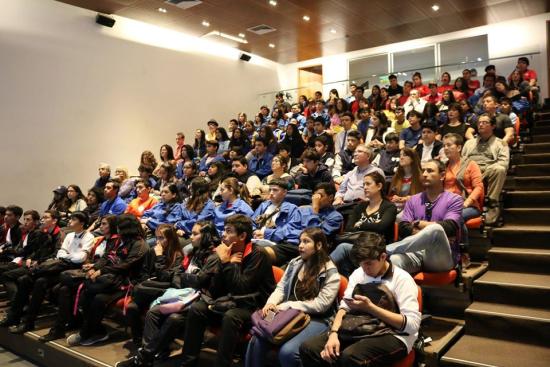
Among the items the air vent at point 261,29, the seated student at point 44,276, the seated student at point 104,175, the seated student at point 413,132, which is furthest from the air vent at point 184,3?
the seated student at point 44,276

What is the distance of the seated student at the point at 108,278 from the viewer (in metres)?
3.98

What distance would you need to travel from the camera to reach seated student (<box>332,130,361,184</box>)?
17.5ft

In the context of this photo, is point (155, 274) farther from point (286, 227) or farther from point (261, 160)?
point (261, 160)

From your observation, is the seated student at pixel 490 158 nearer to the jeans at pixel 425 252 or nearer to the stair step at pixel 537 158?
the stair step at pixel 537 158

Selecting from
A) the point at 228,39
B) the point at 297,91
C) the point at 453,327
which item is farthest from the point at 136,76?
the point at 453,327

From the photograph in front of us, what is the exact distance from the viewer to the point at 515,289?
296cm

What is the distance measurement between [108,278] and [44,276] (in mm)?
1122

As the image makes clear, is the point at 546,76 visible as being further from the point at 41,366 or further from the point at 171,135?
the point at 41,366

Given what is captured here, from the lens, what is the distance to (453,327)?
2938mm

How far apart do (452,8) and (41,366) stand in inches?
357

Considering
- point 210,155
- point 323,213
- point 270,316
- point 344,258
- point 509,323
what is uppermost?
point 210,155

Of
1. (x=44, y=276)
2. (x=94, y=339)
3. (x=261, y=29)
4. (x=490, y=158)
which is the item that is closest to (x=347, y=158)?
(x=490, y=158)

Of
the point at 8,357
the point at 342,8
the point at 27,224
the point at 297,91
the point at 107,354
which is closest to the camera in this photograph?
the point at 107,354

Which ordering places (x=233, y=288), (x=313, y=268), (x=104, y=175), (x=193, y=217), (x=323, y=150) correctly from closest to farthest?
Answer: (x=313, y=268) → (x=233, y=288) → (x=193, y=217) → (x=323, y=150) → (x=104, y=175)
